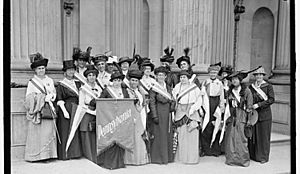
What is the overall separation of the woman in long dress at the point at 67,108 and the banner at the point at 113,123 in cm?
48

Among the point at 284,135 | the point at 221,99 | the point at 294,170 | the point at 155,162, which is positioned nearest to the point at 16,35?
the point at 155,162

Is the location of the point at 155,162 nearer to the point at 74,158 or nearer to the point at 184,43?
the point at 74,158

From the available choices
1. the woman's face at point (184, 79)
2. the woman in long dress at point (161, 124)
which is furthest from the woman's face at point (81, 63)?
the woman's face at point (184, 79)

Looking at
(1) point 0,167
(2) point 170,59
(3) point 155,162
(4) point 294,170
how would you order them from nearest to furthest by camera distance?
(1) point 0,167, (4) point 294,170, (3) point 155,162, (2) point 170,59

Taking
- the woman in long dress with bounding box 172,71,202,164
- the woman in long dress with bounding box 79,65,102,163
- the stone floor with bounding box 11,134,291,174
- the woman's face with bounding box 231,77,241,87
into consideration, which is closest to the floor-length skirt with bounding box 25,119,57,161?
the stone floor with bounding box 11,134,291,174

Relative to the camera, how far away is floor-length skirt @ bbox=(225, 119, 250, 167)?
5648 millimetres

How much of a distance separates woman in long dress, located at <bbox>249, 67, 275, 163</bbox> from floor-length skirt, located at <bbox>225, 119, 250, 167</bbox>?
41 cm

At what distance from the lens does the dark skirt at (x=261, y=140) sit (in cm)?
594

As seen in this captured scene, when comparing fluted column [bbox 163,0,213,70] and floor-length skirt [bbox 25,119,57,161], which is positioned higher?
fluted column [bbox 163,0,213,70]

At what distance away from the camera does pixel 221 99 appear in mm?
6043

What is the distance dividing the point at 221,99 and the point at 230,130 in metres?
0.57

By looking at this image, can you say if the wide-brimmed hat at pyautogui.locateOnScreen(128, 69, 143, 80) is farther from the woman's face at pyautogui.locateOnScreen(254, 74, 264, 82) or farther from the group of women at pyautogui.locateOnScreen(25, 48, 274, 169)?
the woman's face at pyautogui.locateOnScreen(254, 74, 264, 82)

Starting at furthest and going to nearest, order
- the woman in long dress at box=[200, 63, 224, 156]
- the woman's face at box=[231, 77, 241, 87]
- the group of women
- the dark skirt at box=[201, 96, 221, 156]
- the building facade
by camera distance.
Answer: the building facade → the dark skirt at box=[201, 96, 221, 156] → the woman in long dress at box=[200, 63, 224, 156] → the woman's face at box=[231, 77, 241, 87] → the group of women

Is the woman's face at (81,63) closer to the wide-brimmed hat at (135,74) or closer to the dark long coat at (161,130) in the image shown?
the wide-brimmed hat at (135,74)
